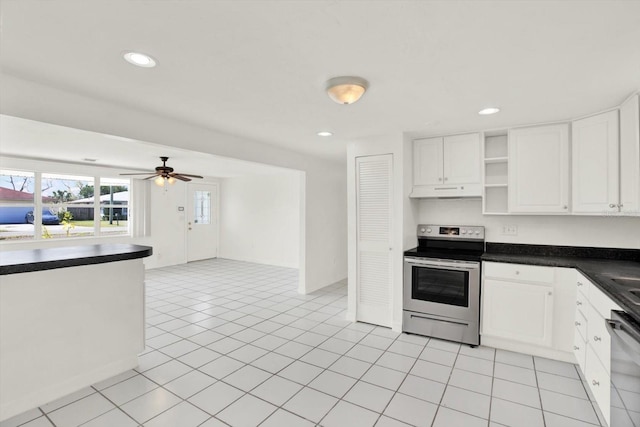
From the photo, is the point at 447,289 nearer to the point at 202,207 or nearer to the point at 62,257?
the point at 62,257

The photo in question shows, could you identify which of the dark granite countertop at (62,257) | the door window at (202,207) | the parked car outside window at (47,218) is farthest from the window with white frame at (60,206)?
the dark granite countertop at (62,257)

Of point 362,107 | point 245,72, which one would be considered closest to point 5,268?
point 245,72

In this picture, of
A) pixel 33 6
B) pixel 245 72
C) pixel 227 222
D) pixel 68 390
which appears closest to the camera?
pixel 33 6

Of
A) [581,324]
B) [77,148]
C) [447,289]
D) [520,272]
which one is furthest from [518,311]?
[77,148]

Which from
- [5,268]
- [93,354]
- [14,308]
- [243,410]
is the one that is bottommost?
[243,410]

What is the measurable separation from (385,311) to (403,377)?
1122mm

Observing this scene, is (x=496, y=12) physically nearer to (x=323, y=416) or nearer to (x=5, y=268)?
(x=323, y=416)

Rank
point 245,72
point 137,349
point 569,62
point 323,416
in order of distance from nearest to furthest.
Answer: point 569,62 < point 245,72 < point 323,416 < point 137,349

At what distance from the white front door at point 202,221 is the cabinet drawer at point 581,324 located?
24.8 feet

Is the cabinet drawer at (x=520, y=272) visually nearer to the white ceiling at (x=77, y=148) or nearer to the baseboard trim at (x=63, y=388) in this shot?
the white ceiling at (x=77, y=148)

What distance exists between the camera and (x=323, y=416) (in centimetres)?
206

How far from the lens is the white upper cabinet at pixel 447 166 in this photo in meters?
3.35

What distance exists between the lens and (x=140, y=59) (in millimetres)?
1764

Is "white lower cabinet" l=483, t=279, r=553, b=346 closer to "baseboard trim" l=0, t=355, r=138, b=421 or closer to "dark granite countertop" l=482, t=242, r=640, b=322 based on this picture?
"dark granite countertop" l=482, t=242, r=640, b=322
